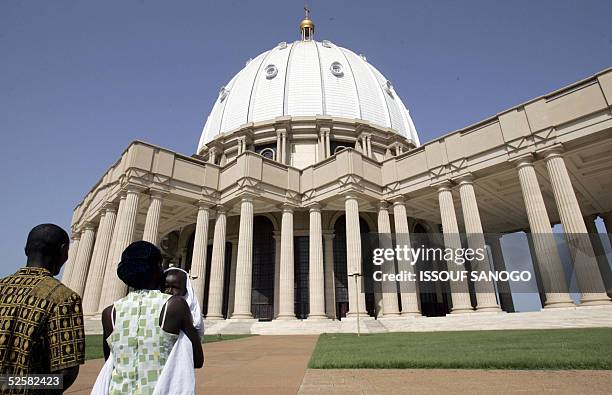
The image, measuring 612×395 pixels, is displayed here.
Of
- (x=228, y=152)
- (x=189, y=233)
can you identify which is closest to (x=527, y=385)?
(x=189, y=233)

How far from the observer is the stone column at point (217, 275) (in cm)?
2528

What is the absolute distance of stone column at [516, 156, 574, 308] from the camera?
62.0ft

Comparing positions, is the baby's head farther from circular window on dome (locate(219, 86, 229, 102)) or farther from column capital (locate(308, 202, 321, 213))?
circular window on dome (locate(219, 86, 229, 102))

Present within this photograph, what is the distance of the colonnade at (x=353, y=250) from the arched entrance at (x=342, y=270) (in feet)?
10.3

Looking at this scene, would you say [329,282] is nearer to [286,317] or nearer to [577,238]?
[286,317]

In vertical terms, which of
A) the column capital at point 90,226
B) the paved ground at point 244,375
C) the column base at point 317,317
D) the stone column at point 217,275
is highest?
the column capital at point 90,226

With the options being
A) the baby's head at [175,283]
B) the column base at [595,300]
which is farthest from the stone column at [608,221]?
the baby's head at [175,283]

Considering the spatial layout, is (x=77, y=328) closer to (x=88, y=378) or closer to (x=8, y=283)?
(x=8, y=283)

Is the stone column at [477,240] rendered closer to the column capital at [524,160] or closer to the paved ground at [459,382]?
the column capital at [524,160]

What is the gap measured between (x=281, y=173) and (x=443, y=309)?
22672mm

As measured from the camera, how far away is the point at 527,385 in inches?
214

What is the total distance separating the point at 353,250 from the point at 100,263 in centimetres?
1866

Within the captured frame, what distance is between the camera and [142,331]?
107 inches

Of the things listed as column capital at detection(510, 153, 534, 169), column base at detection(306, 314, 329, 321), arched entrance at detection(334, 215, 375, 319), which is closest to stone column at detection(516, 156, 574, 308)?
column capital at detection(510, 153, 534, 169)
